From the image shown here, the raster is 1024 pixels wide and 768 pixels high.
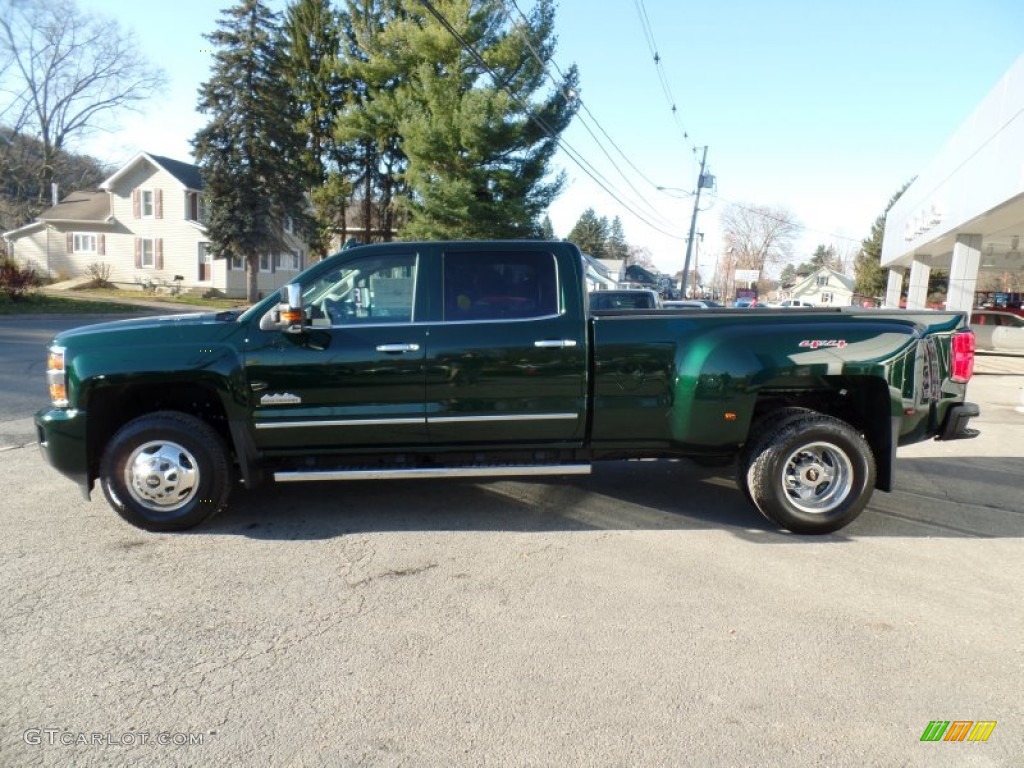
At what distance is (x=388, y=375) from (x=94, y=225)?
44.7 meters

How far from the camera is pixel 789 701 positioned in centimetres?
299

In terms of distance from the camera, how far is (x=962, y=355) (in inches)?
200

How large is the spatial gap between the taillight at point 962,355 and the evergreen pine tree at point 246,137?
34355mm

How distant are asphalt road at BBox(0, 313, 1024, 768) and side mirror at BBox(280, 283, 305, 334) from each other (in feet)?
4.66

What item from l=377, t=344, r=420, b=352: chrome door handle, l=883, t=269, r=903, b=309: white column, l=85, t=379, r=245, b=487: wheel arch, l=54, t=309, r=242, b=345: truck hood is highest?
l=883, t=269, r=903, b=309: white column

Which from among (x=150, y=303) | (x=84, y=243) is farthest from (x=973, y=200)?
(x=84, y=243)

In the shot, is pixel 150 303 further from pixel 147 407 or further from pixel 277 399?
pixel 277 399

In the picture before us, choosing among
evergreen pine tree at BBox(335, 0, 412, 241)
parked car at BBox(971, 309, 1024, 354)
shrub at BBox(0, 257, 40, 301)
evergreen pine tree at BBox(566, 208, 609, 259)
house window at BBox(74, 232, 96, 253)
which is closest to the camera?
→ parked car at BBox(971, 309, 1024, 354)

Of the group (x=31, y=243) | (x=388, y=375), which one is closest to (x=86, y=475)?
(x=388, y=375)

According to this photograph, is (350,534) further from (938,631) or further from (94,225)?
(94,225)

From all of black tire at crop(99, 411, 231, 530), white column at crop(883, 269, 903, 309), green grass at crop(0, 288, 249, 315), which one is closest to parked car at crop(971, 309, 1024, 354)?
white column at crop(883, 269, 903, 309)

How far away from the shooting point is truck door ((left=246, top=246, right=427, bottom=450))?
187 inches

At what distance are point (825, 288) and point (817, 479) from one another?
10133 cm

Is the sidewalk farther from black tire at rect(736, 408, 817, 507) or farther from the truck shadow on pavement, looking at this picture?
black tire at rect(736, 408, 817, 507)
